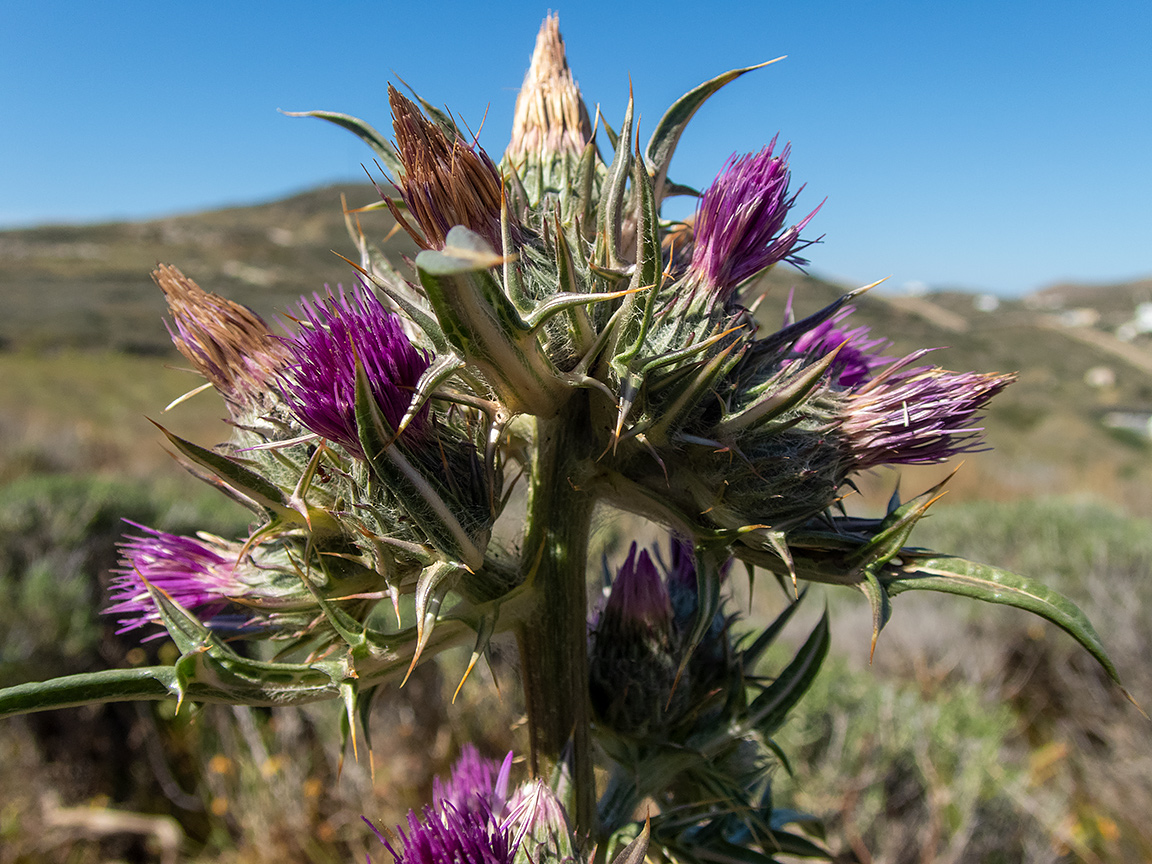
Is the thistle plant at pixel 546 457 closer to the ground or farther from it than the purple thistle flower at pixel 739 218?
closer to the ground

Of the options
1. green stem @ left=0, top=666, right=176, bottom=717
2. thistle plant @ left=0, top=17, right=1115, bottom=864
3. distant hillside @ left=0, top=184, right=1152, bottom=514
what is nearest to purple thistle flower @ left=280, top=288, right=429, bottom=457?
thistle plant @ left=0, top=17, right=1115, bottom=864

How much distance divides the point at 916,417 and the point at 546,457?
0.74 meters

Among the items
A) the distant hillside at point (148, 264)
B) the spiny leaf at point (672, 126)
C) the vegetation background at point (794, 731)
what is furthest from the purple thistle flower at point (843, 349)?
the distant hillside at point (148, 264)

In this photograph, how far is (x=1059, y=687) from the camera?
295 inches

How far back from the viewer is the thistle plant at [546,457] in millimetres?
1188

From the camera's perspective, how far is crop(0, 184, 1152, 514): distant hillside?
2534 centimetres

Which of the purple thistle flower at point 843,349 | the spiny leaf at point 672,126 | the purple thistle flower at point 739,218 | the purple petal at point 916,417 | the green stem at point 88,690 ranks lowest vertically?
the green stem at point 88,690

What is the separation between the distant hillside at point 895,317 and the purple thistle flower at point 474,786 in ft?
35.2

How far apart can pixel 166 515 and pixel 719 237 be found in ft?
28.1

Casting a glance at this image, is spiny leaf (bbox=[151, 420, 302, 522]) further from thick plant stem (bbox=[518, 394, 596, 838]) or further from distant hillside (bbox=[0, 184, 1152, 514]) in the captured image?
distant hillside (bbox=[0, 184, 1152, 514])

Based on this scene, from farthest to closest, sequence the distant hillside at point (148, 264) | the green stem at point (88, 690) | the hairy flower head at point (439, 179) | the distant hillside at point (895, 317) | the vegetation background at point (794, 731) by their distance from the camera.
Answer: the distant hillside at point (148, 264) < the distant hillside at point (895, 317) < the vegetation background at point (794, 731) < the hairy flower head at point (439, 179) < the green stem at point (88, 690)

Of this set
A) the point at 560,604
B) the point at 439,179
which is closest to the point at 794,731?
the point at 560,604

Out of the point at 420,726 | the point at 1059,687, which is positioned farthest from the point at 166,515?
the point at 1059,687

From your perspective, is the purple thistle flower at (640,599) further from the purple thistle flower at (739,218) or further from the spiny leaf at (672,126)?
the spiny leaf at (672,126)
